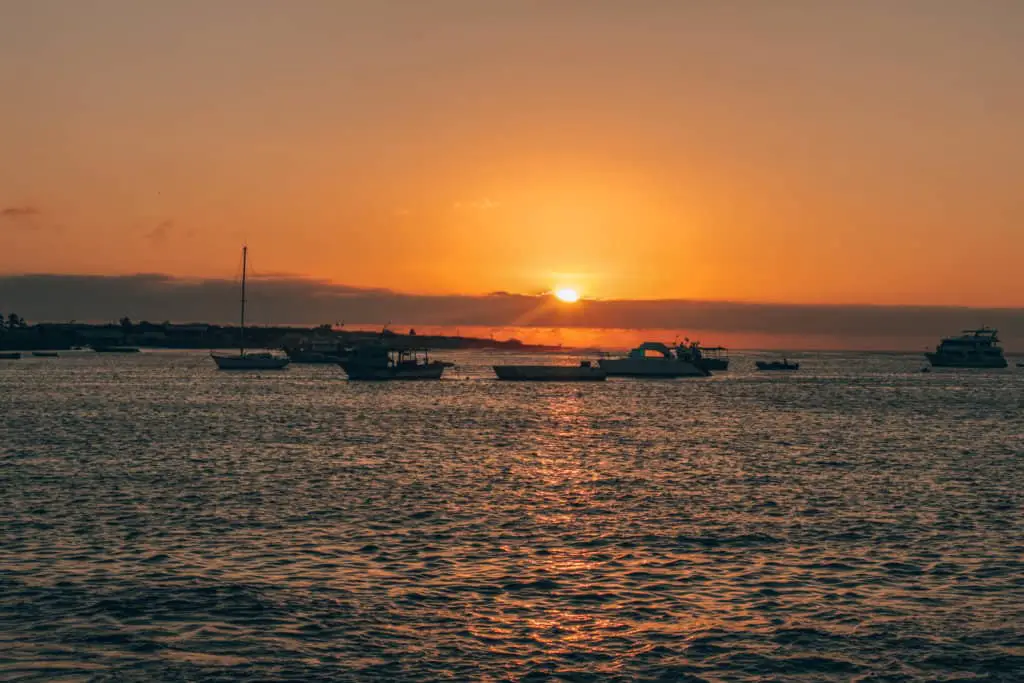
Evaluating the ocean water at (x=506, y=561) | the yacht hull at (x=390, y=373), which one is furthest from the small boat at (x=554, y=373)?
the ocean water at (x=506, y=561)

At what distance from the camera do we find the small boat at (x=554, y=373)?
18425cm

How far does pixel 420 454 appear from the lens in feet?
191

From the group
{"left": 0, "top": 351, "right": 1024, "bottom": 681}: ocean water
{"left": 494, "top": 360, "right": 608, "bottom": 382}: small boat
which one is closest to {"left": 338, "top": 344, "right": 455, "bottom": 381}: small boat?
{"left": 494, "top": 360, "right": 608, "bottom": 382}: small boat

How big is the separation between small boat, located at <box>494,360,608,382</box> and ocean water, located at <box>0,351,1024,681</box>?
11866 centimetres

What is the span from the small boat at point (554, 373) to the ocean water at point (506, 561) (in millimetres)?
118657

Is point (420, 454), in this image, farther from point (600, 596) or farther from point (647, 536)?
point (600, 596)

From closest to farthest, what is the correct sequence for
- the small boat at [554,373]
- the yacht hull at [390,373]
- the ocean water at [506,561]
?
the ocean water at [506,561] → the yacht hull at [390,373] → the small boat at [554,373]

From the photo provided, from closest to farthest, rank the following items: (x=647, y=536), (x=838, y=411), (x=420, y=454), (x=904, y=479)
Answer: (x=647, y=536), (x=904, y=479), (x=420, y=454), (x=838, y=411)

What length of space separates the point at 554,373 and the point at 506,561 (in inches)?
6324

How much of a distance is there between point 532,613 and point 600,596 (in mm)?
2254

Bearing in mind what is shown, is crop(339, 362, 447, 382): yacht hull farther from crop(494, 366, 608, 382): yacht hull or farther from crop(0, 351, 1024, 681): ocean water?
crop(0, 351, 1024, 681): ocean water

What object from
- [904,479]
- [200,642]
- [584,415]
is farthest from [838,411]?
[200,642]

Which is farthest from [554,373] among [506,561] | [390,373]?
[506,561]

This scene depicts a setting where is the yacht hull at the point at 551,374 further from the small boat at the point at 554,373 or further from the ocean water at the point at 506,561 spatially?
the ocean water at the point at 506,561
